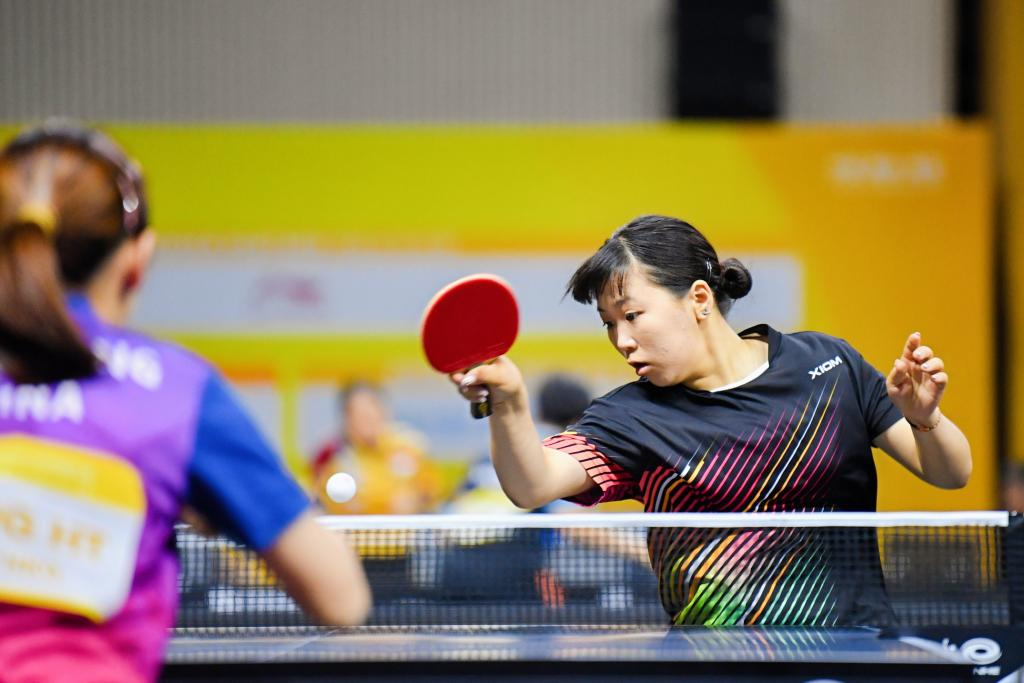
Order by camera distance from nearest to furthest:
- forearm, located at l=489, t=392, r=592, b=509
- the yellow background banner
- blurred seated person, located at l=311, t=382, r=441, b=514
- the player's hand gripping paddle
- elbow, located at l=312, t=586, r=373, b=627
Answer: elbow, located at l=312, t=586, r=373, b=627 < the player's hand gripping paddle < forearm, located at l=489, t=392, r=592, b=509 < blurred seated person, located at l=311, t=382, r=441, b=514 < the yellow background banner

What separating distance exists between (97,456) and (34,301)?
0.19 m

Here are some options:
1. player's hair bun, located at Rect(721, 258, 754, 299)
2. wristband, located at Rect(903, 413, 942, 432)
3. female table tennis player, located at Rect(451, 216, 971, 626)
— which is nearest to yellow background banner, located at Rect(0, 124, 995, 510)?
player's hair bun, located at Rect(721, 258, 754, 299)

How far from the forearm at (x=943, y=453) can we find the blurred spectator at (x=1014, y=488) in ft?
12.5

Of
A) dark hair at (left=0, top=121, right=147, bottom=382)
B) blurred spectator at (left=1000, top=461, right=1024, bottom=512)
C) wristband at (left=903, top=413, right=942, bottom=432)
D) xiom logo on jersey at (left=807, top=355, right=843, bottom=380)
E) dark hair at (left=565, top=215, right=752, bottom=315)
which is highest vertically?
dark hair at (left=0, top=121, right=147, bottom=382)

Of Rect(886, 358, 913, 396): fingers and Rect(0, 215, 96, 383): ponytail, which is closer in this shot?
Rect(0, 215, 96, 383): ponytail

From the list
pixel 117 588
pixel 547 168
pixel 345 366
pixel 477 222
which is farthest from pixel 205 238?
pixel 117 588

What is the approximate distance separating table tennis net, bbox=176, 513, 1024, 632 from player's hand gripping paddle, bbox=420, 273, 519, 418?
0.42 meters

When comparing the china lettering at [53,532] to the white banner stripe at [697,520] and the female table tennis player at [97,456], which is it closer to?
the female table tennis player at [97,456]

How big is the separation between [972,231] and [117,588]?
769cm

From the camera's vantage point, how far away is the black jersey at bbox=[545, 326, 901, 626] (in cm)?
244

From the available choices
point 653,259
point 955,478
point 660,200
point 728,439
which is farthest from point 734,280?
point 660,200

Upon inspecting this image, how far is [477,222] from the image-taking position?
8250 millimetres

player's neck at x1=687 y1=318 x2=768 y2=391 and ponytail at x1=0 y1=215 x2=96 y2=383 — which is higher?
ponytail at x1=0 y1=215 x2=96 y2=383

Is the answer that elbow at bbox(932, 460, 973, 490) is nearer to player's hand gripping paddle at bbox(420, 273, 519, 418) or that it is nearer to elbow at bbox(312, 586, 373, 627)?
player's hand gripping paddle at bbox(420, 273, 519, 418)
